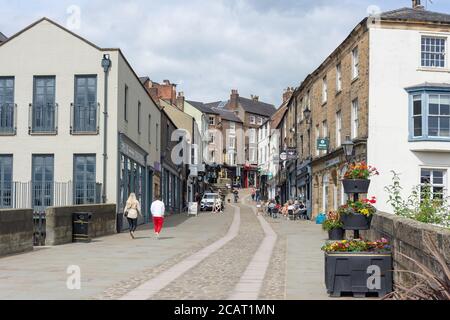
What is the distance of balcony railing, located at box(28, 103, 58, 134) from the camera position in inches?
988

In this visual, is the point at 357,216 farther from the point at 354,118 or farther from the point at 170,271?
the point at 354,118

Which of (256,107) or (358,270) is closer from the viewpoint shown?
(358,270)

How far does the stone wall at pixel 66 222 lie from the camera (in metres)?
18.3

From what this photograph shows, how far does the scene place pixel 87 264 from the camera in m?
13.7

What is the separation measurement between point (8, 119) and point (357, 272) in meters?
19.8

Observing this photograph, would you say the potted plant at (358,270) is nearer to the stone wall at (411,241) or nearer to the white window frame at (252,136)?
the stone wall at (411,241)

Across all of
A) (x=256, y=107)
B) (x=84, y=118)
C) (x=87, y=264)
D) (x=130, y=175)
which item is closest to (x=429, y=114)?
(x=130, y=175)

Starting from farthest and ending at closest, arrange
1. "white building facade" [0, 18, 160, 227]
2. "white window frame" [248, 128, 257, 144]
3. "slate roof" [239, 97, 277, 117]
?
"slate roof" [239, 97, 277, 117] < "white window frame" [248, 128, 257, 144] < "white building facade" [0, 18, 160, 227]

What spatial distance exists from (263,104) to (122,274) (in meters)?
106

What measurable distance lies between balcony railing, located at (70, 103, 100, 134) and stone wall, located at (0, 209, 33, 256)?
27.7ft

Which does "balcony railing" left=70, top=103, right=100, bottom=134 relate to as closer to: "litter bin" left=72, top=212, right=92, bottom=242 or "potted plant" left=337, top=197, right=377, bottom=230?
"litter bin" left=72, top=212, right=92, bottom=242

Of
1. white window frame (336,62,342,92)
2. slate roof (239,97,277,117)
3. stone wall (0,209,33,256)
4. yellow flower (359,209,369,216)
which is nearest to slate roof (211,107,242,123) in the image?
slate roof (239,97,277,117)

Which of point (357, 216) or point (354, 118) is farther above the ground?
point (354, 118)
